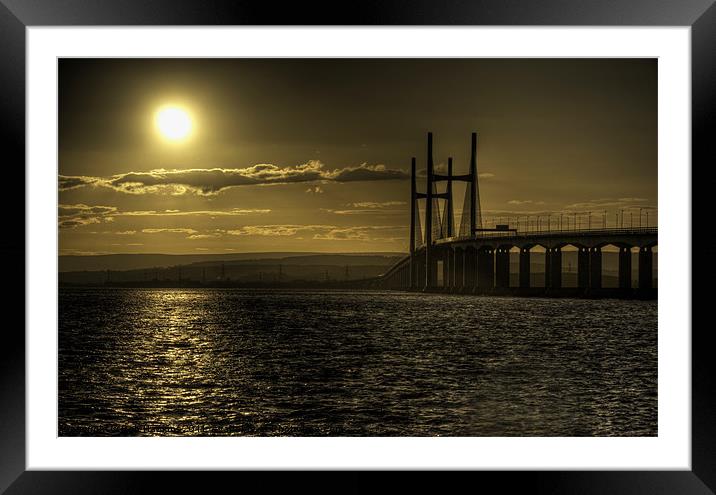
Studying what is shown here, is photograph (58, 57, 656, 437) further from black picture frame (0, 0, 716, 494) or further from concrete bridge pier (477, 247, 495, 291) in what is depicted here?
black picture frame (0, 0, 716, 494)

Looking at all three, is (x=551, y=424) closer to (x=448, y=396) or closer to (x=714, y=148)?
(x=448, y=396)

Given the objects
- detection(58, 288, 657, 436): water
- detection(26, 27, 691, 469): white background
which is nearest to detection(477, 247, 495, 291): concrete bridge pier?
detection(58, 288, 657, 436): water

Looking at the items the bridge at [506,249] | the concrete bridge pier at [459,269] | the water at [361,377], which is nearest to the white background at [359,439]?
the water at [361,377]

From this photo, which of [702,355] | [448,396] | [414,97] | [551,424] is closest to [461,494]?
[702,355]

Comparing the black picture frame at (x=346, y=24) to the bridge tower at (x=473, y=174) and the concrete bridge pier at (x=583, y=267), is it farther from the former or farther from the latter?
the bridge tower at (x=473, y=174)

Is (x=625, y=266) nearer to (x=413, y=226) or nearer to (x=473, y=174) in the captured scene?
(x=473, y=174)
